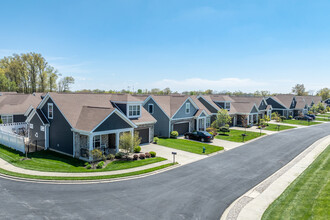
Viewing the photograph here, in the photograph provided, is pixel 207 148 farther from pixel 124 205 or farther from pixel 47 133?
pixel 47 133

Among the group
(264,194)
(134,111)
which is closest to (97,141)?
(134,111)

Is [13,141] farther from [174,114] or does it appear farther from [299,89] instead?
[299,89]

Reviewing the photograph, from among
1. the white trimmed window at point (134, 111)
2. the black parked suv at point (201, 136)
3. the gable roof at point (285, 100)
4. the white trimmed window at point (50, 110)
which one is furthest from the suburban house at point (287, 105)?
the white trimmed window at point (50, 110)

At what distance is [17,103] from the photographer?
3984 cm

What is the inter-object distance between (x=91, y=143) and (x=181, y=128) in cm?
1804

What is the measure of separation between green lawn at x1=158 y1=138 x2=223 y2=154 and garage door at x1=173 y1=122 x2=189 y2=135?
3146mm

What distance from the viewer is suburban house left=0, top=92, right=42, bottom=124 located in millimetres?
36884

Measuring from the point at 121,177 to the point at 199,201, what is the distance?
21.5 feet

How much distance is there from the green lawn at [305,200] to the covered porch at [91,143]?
1562 cm

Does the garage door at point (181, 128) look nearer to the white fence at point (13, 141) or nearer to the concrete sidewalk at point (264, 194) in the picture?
the concrete sidewalk at point (264, 194)

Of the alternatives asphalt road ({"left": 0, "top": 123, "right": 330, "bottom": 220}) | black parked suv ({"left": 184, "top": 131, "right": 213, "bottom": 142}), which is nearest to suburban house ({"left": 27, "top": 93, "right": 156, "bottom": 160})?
asphalt road ({"left": 0, "top": 123, "right": 330, "bottom": 220})

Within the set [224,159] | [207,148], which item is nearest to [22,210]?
[224,159]

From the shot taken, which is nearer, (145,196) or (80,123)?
(145,196)

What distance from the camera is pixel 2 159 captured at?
69.5 feet
